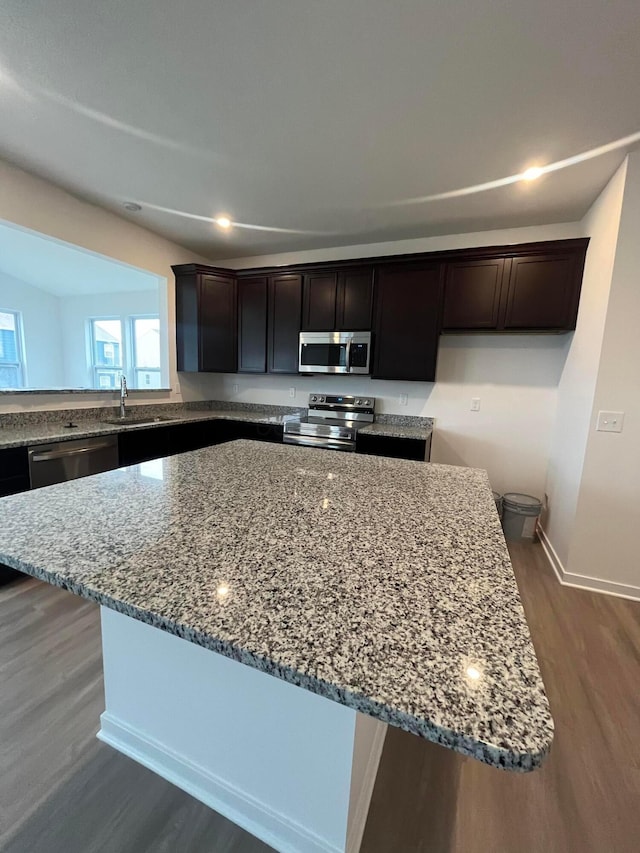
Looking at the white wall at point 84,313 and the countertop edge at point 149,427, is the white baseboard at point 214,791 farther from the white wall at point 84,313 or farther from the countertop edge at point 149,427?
the white wall at point 84,313

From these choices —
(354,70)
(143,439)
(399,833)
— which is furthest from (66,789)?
(354,70)

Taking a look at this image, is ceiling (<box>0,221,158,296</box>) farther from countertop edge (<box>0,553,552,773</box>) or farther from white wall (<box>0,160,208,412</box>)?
countertop edge (<box>0,553,552,773</box>)

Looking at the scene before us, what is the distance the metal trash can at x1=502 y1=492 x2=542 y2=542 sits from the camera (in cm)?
301

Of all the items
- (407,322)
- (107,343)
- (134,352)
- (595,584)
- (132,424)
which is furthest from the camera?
A: (107,343)

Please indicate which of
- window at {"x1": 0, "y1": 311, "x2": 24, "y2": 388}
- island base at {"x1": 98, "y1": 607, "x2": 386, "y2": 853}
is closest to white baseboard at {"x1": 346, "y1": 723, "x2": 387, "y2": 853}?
island base at {"x1": 98, "y1": 607, "x2": 386, "y2": 853}

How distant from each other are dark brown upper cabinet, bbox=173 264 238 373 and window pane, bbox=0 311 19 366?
3883 millimetres

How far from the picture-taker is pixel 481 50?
144 cm

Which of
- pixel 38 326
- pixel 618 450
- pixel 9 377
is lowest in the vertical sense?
pixel 618 450

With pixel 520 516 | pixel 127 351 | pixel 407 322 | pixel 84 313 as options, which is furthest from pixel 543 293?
pixel 84 313

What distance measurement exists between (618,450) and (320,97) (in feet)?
8.51

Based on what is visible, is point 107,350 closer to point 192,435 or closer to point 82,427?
point 192,435

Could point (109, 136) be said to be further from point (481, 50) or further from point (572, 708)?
point (572, 708)

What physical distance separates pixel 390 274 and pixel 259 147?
1.54 m

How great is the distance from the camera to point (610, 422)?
7.38 ft
